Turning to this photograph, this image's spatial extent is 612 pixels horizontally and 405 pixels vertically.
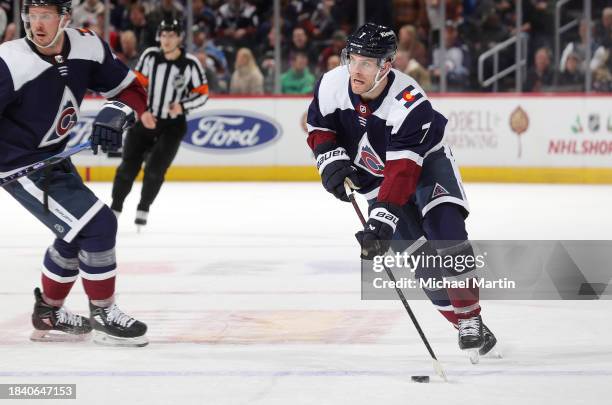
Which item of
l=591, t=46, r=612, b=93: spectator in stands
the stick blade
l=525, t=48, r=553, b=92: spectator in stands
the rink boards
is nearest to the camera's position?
the stick blade

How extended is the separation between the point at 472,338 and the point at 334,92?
0.91 metres

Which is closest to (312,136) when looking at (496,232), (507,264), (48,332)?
(48,332)

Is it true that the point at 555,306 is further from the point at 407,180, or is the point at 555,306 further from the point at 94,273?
the point at 94,273

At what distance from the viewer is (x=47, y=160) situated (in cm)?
417

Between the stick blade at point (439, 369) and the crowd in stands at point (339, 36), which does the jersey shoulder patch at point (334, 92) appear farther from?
the crowd in stands at point (339, 36)

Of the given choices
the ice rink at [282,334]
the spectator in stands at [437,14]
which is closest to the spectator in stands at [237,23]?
the spectator in stands at [437,14]

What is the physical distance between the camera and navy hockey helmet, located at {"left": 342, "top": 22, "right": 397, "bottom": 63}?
150 inches

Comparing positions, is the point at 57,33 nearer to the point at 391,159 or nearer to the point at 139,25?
the point at 391,159

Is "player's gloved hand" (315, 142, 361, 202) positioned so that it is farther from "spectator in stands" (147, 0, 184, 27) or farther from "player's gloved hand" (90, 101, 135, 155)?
"spectator in stands" (147, 0, 184, 27)

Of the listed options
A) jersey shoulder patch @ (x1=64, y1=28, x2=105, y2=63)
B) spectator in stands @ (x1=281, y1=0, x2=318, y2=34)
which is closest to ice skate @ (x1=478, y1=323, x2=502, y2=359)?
jersey shoulder patch @ (x1=64, y1=28, x2=105, y2=63)

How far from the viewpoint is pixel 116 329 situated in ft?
13.9

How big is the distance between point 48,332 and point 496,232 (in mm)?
3848

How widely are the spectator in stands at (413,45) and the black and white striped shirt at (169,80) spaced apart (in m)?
4.01
